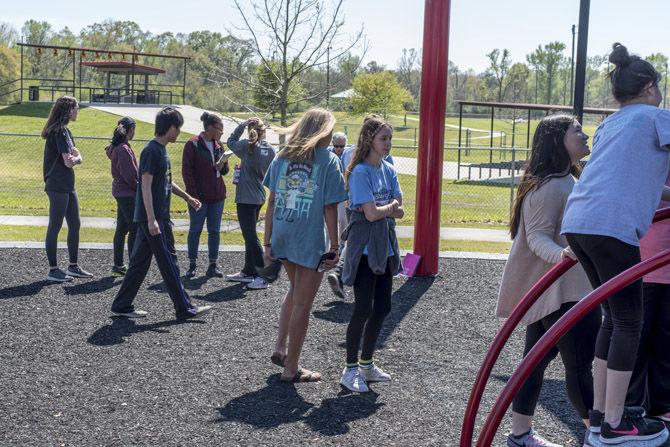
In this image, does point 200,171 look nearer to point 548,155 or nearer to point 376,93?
point 548,155

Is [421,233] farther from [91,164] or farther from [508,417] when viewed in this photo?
[91,164]

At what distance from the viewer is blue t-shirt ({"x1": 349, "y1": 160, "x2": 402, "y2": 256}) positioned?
5617 mm

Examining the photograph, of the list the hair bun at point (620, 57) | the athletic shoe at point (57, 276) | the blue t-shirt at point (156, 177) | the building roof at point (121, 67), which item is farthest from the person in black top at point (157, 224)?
the building roof at point (121, 67)

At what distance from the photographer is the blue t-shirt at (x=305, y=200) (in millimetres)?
5590

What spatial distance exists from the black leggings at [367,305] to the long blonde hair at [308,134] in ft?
2.55

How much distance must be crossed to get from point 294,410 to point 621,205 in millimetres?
2462

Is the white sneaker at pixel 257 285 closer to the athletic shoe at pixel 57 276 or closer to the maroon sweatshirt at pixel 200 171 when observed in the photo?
the maroon sweatshirt at pixel 200 171

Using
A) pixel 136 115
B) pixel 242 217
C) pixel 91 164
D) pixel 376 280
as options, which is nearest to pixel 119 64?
pixel 136 115

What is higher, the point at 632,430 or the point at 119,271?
the point at 632,430

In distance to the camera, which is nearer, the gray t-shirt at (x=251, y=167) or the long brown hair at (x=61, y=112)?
the long brown hair at (x=61, y=112)

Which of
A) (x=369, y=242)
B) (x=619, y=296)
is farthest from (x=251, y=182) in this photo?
(x=619, y=296)

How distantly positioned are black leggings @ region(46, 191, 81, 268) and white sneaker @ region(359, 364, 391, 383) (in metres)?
4.52

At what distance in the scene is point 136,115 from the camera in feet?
145

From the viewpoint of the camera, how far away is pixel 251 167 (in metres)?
9.20
